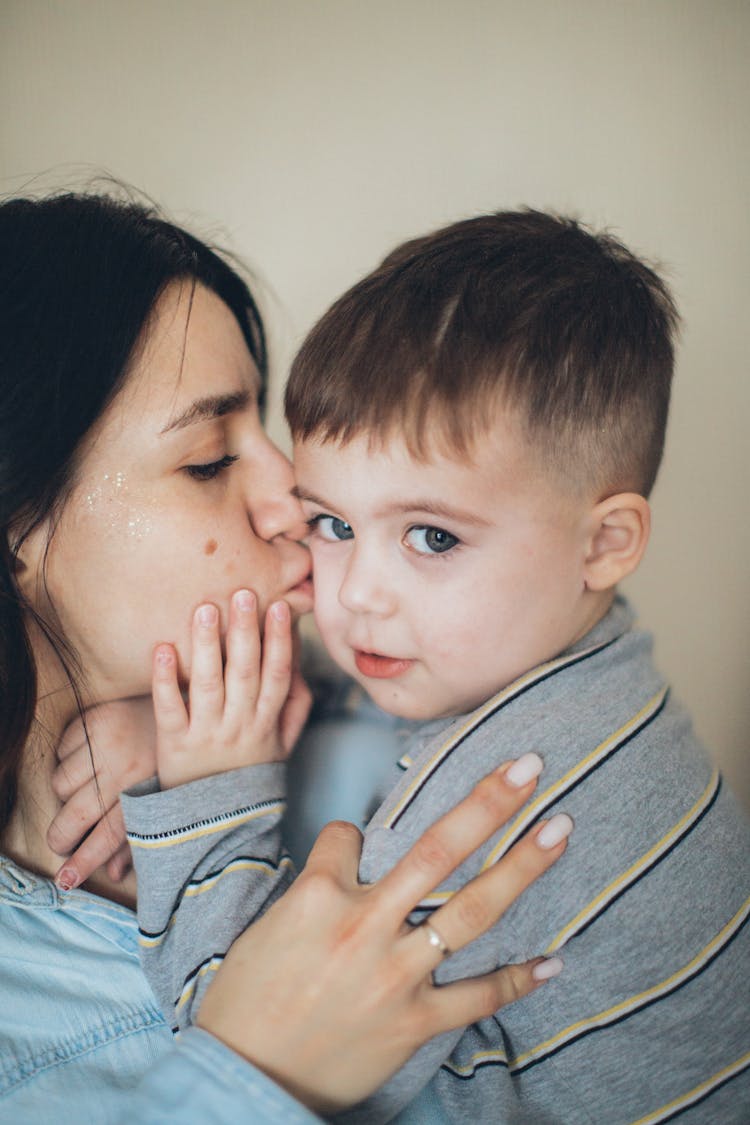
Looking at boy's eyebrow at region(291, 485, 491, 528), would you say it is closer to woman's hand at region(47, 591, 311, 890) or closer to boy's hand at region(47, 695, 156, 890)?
woman's hand at region(47, 591, 311, 890)

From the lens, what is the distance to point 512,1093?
2.88 ft

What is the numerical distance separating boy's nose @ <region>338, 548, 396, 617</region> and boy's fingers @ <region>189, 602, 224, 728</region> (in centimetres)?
21

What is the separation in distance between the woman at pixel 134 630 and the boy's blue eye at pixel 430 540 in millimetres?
219

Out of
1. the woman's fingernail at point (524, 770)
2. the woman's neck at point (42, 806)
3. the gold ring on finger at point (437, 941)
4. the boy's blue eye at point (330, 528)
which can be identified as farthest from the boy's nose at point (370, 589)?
the woman's neck at point (42, 806)

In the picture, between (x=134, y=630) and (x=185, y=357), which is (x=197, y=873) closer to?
(x=134, y=630)

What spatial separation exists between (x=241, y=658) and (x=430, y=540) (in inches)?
12.4

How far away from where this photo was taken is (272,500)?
113 cm

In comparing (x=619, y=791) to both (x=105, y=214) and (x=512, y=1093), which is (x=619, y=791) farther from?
(x=105, y=214)

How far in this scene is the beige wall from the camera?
4.81 ft

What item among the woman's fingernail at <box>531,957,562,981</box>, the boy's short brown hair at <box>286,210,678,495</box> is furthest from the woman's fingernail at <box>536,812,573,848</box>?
the boy's short brown hair at <box>286,210,678,495</box>

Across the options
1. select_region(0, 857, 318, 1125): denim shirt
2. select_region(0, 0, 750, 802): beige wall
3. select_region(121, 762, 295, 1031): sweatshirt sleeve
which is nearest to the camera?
select_region(0, 857, 318, 1125): denim shirt

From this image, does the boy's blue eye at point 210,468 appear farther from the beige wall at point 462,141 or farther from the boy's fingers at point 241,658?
the beige wall at point 462,141

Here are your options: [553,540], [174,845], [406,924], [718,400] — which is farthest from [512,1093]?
[718,400]

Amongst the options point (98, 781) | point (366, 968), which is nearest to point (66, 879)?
point (98, 781)
